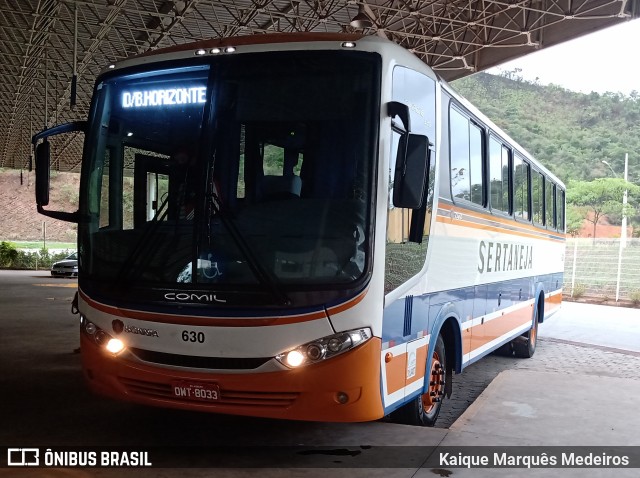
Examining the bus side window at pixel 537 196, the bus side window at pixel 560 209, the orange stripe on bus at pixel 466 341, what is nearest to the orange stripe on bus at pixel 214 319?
the orange stripe on bus at pixel 466 341

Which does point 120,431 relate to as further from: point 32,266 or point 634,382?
point 32,266

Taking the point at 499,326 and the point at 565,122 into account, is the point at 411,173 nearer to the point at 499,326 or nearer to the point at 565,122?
the point at 499,326

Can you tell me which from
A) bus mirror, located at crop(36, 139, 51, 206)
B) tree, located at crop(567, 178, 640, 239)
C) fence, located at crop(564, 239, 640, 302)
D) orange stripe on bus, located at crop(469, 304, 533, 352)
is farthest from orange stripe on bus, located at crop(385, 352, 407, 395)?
tree, located at crop(567, 178, 640, 239)

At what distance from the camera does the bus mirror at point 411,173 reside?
4.42 metres

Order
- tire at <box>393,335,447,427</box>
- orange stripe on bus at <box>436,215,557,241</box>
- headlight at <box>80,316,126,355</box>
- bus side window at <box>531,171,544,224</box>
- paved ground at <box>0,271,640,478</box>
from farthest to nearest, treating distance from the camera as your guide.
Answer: bus side window at <box>531,171,544,224</box> → orange stripe on bus at <box>436,215,557,241</box> → tire at <box>393,335,447,427</box> → paved ground at <box>0,271,640,478</box> → headlight at <box>80,316,126,355</box>

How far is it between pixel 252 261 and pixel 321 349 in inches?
29.2

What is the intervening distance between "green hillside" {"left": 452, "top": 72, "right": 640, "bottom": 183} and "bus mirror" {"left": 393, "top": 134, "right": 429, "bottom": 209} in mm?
39612

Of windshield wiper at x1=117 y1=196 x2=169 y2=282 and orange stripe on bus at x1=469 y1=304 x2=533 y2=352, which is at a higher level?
windshield wiper at x1=117 y1=196 x2=169 y2=282

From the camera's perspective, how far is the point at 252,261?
4.42 meters

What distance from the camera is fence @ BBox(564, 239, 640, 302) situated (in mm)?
23641

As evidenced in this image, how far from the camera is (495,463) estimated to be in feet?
16.1

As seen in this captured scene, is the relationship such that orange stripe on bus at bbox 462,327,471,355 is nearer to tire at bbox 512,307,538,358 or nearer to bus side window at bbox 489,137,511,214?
bus side window at bbox 489,137,511,214

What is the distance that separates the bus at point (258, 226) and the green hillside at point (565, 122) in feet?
130

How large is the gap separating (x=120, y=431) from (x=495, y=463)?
3040mm
